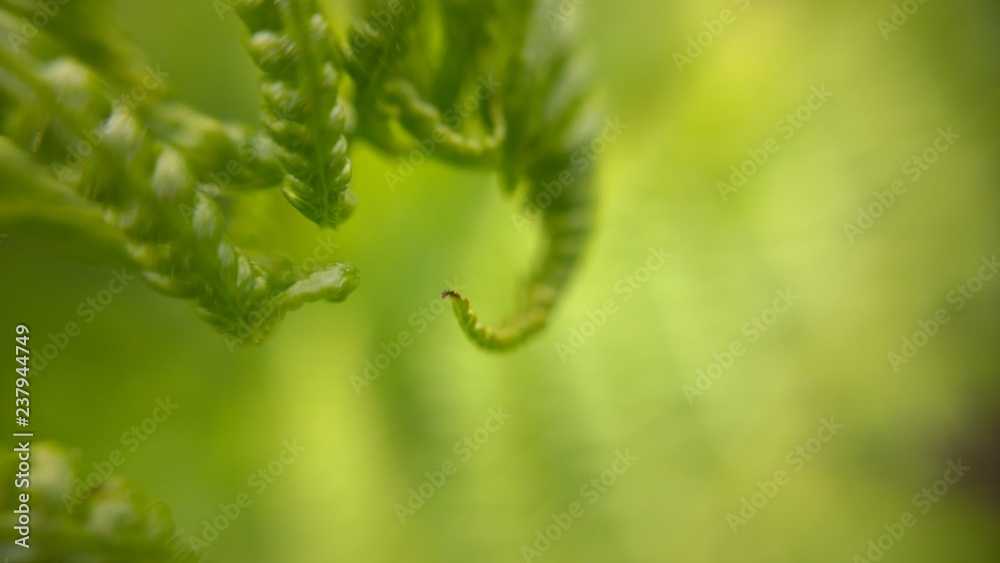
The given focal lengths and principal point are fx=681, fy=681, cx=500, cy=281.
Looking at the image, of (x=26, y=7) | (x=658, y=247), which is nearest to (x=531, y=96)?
(x=658, y=247)

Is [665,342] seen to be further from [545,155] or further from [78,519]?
[78,519]

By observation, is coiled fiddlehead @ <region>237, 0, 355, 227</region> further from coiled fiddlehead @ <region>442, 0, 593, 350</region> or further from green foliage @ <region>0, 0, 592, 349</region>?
coiled fiddlehead @ <region>442, 0, 593, 350</region>

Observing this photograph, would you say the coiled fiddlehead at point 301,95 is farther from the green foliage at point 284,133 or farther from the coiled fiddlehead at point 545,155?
the coiled fiddlehead at point 545,155

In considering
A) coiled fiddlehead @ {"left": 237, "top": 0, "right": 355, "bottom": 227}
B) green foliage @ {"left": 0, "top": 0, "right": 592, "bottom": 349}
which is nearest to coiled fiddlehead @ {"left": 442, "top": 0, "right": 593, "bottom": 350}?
green foliage @ {"left": 0, "top": 0, "right": 592, "bottom": 349}

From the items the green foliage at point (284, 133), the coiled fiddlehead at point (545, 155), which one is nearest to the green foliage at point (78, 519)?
the green foliage at point (284, 133)

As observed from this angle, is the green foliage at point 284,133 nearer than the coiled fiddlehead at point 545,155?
Yes

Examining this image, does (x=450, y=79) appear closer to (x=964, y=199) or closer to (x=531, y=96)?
(x=531, y=96)

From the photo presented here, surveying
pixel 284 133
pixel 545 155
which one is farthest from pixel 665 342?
pixel 284 133
